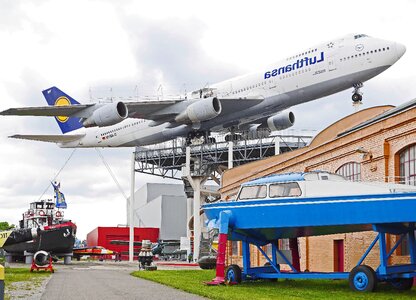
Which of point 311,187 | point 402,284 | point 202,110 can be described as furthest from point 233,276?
point 202,110

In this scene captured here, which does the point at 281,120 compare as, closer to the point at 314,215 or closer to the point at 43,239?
the point at 43,239

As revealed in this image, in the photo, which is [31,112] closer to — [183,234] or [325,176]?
[325,176]

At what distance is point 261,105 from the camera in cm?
4816

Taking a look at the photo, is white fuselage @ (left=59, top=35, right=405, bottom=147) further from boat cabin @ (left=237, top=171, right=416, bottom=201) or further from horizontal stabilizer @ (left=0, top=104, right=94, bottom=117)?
boat cabin @ (left=237, top=171, right=416, bottom=201)

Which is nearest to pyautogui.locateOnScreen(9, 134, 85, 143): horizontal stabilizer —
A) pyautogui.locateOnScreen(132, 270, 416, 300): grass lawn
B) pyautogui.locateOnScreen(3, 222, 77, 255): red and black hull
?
pyautogui.locateOnScreen(3, 222, 77, 255): red and black hull

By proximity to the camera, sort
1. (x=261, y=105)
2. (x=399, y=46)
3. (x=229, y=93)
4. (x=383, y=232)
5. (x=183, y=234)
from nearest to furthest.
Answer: (x=383, y=232) → (x=399, y=46) → (x=261, y=105) → (x=229, y=93) → (x=183, y=234)

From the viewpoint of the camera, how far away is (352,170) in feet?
80.2

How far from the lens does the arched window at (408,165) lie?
66.3 ft

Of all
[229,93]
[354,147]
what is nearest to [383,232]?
[354,147]

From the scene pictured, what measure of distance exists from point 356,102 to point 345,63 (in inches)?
127

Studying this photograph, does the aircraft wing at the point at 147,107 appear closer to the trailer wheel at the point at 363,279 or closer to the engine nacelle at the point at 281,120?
the engine nacelle at the point at 281,120

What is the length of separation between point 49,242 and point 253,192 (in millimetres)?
25532

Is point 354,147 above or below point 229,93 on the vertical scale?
below

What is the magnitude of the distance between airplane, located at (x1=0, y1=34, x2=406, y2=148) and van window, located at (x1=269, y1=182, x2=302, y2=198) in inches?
984
